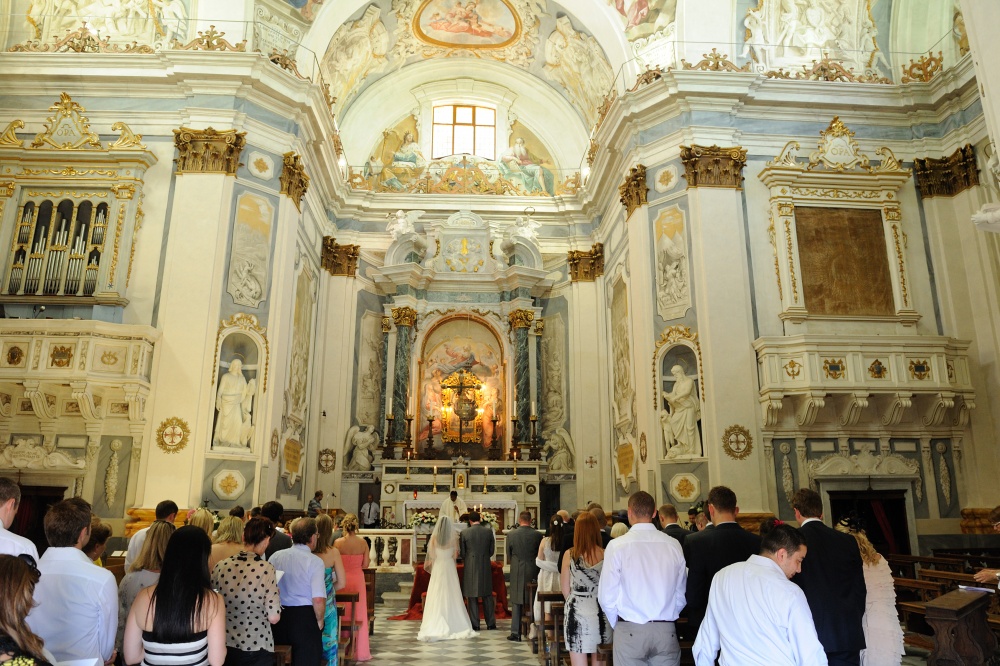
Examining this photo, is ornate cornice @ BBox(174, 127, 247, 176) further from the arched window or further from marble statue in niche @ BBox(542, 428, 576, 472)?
marble statue in niche @ BBox(542, 428, 576, 472)

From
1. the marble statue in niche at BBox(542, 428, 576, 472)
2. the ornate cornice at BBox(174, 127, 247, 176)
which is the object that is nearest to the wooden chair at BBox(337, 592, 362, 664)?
the ornate cornice at BBox(174, 127, 247, 176)

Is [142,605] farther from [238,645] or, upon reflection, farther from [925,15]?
[925,15]

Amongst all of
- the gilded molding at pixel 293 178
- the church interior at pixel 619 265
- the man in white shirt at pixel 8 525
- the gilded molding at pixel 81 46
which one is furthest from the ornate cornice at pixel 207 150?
the man in white shirt at pixel 8 525

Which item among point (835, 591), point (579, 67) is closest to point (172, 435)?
point (835, 591)

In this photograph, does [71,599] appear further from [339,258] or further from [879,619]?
[339,258]

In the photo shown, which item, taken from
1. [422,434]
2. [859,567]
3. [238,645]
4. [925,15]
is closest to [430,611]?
[238,645]

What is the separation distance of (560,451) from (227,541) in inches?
502

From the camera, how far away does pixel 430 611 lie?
9.92 m

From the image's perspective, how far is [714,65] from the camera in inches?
557

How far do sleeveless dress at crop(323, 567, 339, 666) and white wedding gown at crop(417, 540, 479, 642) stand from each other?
11.9 feet

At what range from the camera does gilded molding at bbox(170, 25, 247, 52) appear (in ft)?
44.5

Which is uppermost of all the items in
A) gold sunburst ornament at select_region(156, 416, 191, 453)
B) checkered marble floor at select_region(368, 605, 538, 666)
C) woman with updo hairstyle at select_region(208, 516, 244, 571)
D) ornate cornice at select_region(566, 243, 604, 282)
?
ornate cornice at select_region(566, 243, 604, 282)

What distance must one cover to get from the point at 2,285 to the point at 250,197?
4.18m

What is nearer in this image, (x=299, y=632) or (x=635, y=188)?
(x=299, y=632)
